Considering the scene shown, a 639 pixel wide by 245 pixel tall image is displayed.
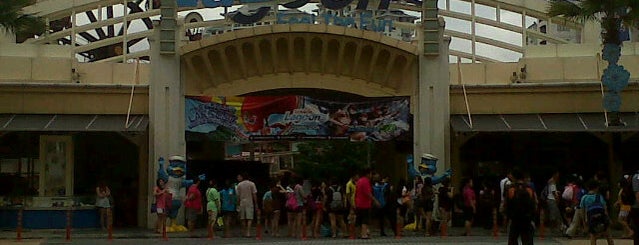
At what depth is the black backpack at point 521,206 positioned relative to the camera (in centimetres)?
1503

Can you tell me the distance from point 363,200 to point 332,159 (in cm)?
3768

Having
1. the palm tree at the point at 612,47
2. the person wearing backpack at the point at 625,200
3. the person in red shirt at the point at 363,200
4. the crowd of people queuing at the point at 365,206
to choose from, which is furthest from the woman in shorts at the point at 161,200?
the palm tree at the point at 612,47

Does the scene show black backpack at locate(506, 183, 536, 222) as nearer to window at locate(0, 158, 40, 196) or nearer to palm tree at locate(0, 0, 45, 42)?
palm tree at locate(0, 0, 45, 42)

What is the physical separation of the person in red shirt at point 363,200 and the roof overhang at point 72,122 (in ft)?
22.8

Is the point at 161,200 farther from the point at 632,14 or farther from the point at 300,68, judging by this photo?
the point at 632,14

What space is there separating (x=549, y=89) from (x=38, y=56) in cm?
1414

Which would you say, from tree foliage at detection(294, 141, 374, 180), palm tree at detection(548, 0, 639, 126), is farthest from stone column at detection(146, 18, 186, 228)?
tree foliage at detection(294, 141, 374, 180)

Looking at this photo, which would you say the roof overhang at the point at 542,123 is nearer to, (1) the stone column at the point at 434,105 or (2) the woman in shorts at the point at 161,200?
(1) the stone column at the point at 434,105

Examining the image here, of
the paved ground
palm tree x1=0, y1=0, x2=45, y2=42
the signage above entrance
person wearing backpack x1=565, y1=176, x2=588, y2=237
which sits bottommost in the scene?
the paved ground

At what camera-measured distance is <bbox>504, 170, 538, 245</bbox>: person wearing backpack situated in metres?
15.0

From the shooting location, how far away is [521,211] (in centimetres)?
1506

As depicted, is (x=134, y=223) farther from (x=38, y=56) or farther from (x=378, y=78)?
(x=378, y=78)

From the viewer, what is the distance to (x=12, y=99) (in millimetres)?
25562

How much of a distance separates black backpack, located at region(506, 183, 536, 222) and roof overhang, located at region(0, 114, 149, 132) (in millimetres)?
12231
